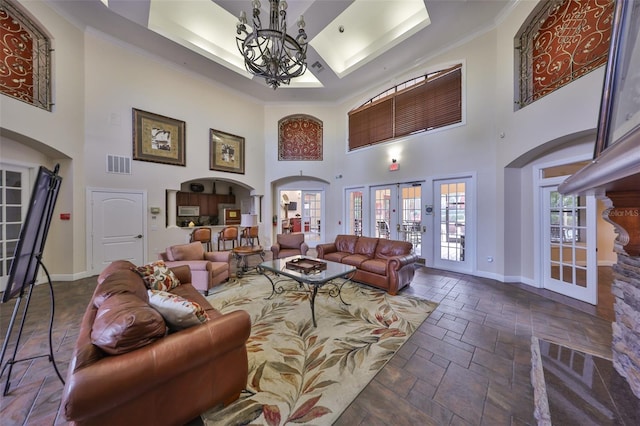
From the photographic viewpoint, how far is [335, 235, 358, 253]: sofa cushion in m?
4.97

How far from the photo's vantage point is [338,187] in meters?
7.45

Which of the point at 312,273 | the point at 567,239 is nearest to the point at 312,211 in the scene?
the point at 312,273

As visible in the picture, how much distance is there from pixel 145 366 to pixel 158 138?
5.77 m

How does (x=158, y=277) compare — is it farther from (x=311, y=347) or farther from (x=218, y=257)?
(x=311, y=347)

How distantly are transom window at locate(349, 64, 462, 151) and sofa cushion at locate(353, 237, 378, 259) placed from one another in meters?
3.03

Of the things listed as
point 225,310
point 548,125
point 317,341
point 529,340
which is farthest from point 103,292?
point 548,125

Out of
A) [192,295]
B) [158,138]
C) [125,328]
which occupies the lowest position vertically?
[192,295]

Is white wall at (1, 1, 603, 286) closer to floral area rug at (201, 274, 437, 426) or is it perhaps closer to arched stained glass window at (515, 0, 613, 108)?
arched stained glass window at (515, 0, 613, 108)

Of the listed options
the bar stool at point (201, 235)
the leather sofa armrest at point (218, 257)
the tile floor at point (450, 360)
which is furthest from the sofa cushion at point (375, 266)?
the bar stool at point (201, 235)

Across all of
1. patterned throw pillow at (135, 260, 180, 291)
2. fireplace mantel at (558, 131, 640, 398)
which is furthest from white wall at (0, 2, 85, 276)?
fireplace mantel at (558, 131, 640, 398)

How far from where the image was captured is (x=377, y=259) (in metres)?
4.40

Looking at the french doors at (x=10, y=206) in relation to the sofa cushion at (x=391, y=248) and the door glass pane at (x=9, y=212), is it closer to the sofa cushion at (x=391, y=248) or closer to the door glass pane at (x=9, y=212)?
the door glass pane at (x=9, y=212)

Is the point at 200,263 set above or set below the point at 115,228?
below

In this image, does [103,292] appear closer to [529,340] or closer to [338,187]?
[529,340]
